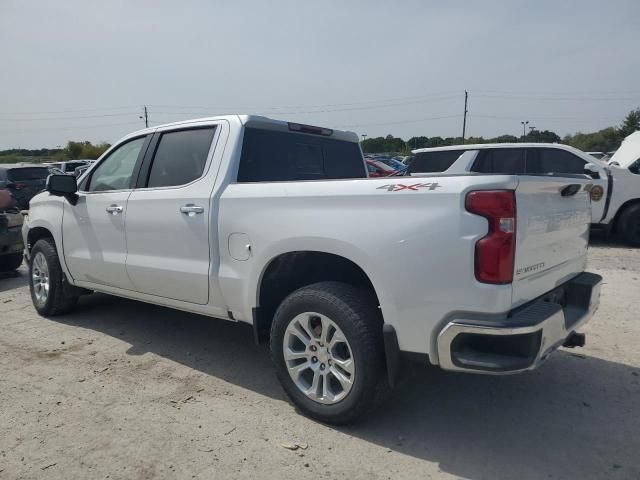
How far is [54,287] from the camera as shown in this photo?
5289 millimetres

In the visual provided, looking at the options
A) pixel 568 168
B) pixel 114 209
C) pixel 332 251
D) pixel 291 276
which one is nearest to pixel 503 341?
pixel 332 251

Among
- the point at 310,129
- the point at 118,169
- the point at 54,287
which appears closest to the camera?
the point at 310,129

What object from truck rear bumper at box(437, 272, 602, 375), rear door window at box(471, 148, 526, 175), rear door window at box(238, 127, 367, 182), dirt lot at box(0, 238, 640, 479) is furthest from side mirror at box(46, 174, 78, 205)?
rear door window at box(471, 148, 526, 175)

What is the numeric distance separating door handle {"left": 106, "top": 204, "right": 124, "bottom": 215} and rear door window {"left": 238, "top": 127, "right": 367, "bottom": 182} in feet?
4.34

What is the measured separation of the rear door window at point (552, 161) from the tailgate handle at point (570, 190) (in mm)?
6142

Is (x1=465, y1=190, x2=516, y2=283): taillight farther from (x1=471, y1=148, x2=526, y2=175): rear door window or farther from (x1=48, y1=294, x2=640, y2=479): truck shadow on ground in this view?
(x1=471, y1=148, x2=526, y2=175): rear door window

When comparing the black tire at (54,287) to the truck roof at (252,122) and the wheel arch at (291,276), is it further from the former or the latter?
the wheel arch at (291,276)

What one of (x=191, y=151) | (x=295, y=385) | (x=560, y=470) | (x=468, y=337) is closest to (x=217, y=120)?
(x=191, y=151)

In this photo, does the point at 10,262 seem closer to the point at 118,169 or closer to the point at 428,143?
the point at 118,169

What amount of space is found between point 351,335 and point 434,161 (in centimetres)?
703

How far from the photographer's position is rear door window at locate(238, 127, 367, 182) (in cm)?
383

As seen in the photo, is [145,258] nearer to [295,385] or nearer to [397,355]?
[295,385]

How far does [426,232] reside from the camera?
2.58m

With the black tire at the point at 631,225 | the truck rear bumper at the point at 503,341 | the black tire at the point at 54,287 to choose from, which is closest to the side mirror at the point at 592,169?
the black tire at the point at 631,225
